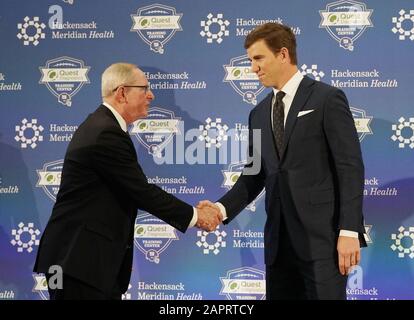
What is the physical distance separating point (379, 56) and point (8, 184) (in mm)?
2877

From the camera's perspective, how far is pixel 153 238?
4.39 meters

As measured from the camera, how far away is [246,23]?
430 cm

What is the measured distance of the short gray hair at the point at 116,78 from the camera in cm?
322

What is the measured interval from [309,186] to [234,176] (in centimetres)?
151

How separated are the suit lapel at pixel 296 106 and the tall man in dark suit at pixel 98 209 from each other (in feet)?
2.59

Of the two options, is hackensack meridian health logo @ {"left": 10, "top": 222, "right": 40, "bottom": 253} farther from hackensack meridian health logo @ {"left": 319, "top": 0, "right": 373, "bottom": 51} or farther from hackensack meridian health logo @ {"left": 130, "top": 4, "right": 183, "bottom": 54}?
A: hackensack meridian health logo @ {"left": 319, "top": 0, "right": 373, "bottom": 51}

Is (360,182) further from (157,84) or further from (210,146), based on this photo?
(157,84)

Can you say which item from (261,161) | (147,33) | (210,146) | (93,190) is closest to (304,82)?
(261,161)

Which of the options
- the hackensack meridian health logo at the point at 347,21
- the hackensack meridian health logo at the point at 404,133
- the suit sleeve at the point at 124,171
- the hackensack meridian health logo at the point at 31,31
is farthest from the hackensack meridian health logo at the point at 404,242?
the hackensack meridian health logo at the point at 31,31

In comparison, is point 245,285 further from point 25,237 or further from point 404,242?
point 25,237

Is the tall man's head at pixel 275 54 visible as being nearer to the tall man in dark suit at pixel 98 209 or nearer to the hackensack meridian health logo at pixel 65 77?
the tall man in dark suit at pixel 98 209

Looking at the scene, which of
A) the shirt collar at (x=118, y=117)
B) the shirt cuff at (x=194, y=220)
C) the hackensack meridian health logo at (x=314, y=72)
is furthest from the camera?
the hackensack meridian health logo at (x=314, y=72)

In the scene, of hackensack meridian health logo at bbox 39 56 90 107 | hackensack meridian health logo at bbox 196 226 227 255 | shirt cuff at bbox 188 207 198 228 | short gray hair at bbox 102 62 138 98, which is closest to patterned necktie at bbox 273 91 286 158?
shirt cuff at bbox 188 207 198 228

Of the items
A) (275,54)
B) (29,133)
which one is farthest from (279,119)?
(29,133)
